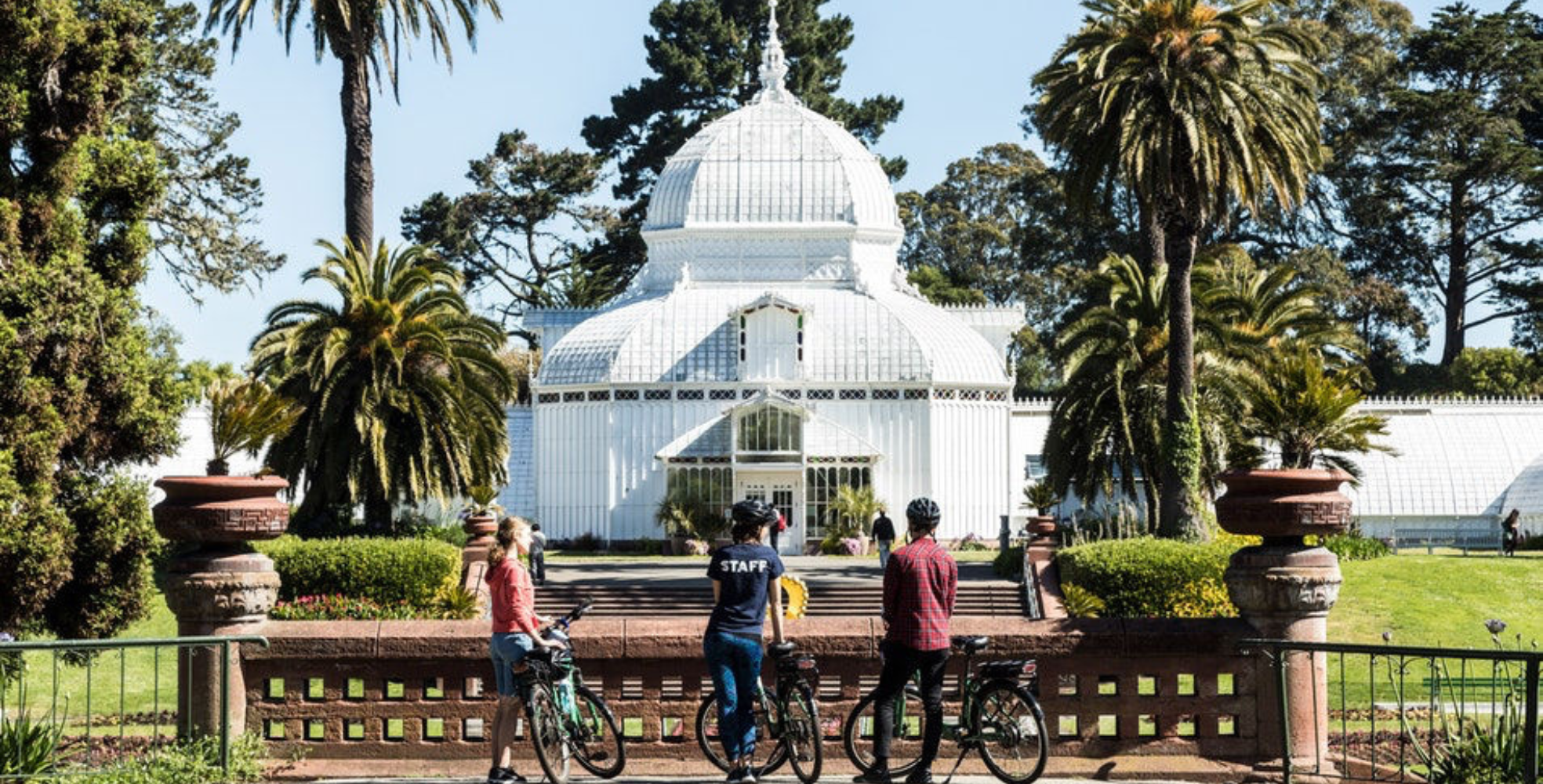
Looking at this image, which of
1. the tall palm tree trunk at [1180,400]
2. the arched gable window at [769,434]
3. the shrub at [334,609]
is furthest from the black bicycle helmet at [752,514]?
the arched gable window at [769,434]

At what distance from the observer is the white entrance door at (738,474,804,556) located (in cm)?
4962

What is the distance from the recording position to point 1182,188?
1308 inches

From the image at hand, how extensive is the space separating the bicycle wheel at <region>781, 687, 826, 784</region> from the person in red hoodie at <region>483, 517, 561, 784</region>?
5.02 ft

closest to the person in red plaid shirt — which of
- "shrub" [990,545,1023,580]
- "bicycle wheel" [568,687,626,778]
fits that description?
"bicycle wheel" [568,687,626,778]

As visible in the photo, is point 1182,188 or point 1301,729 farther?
point 1182,188

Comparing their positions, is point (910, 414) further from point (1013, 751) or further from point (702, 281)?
point (1013, 751)

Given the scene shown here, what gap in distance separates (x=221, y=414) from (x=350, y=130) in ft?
31.1

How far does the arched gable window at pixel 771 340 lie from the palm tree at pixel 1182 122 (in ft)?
58.7

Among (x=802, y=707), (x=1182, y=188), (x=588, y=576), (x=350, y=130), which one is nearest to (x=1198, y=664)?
(x=802, y=707)

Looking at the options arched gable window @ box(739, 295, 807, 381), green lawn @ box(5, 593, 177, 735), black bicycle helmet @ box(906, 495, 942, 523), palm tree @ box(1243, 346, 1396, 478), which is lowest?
green lawn @ box(5, 593, 177, 735)

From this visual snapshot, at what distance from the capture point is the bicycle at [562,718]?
13.5 m

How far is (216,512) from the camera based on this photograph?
14.4 metres

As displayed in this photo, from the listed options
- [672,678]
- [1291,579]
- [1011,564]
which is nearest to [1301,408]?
[1011,564]

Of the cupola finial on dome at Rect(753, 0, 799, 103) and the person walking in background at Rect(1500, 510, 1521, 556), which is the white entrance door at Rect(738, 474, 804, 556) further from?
the person walking in background at Rect(1500, 510, 1521, 556)
